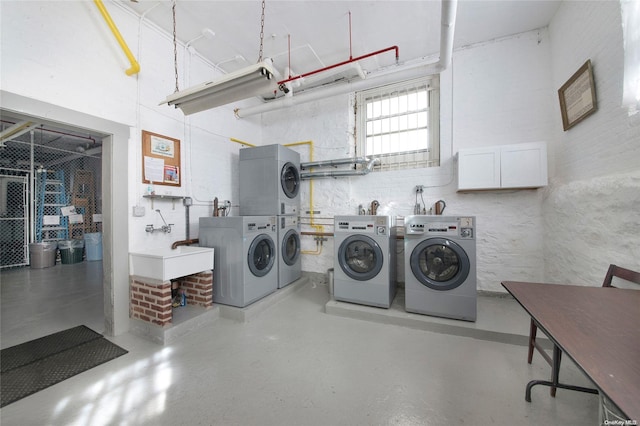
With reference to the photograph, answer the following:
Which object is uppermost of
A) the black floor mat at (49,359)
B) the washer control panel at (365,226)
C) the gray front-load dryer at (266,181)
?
the gray front-load dryer at (266,181)

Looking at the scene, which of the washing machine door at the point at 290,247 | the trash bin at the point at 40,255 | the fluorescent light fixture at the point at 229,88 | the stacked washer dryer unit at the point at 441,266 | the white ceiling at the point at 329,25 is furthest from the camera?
the trash bin at the point at 40,255

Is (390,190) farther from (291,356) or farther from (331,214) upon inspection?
(291,356)

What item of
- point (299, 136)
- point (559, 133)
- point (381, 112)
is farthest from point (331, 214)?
point (559, 133)

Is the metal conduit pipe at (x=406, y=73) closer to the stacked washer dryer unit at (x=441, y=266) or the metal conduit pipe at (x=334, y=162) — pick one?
the metal conduit pipe at (x=334, y=162)

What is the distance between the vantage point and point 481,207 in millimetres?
3271

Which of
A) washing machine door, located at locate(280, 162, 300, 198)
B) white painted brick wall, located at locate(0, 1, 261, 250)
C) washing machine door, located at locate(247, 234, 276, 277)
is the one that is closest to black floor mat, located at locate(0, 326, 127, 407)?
white painted brick wall, located at locate(0, 1, 261, 250)

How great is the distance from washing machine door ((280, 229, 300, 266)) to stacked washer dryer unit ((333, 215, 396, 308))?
0.99 meters

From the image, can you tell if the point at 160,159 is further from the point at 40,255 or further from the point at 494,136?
the point at 40,255

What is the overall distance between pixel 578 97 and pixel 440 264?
7.27ft

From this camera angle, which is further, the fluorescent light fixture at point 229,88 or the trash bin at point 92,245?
the trash bin at point 92,245

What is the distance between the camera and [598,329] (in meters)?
0.93

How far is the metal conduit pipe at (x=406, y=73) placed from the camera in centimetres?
208

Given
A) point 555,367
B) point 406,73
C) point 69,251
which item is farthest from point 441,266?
point 69,251

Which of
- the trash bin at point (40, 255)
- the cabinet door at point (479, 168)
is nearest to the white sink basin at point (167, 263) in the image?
the cabinet door at point (479, 168)
